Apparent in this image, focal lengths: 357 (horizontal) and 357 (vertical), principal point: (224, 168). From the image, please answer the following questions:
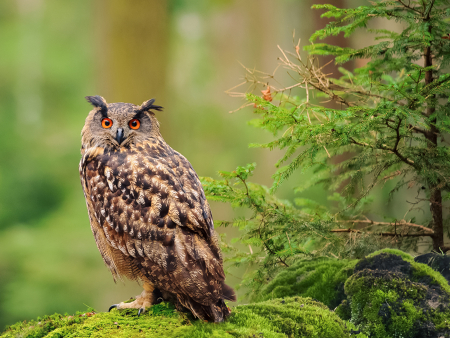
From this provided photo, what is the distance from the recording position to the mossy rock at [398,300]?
2.19m

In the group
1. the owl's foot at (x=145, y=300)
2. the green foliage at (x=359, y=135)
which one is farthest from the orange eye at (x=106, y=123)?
the owl's foot at (x=145, y=300)

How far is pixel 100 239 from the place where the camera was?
7.25 feet

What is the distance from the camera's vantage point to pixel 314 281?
2861 millimetres

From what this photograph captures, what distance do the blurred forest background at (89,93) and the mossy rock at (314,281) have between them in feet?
6.12

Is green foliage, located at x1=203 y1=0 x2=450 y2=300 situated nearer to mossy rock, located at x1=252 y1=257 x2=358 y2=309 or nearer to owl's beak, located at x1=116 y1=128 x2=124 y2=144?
mossy rock, located at x1=252 y1=257 x2=358 y2=309

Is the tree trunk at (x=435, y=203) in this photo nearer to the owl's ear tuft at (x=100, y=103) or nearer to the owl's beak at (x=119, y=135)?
the owl's beak at (x=119, y=135)

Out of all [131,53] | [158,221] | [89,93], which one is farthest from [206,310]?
[89,93]

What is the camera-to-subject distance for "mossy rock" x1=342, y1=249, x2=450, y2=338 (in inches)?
86.4

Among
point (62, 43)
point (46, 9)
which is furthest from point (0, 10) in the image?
point (62, 43)

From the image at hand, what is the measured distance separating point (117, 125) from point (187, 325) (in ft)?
4.10

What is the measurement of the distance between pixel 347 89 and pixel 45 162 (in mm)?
5562

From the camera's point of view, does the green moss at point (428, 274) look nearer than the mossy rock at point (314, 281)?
Yes

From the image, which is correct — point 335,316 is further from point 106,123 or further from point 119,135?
point 106,123

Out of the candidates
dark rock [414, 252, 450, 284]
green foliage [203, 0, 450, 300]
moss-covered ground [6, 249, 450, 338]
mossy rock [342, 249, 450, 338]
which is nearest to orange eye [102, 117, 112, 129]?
green foliage [203, 0, 450, 300]
